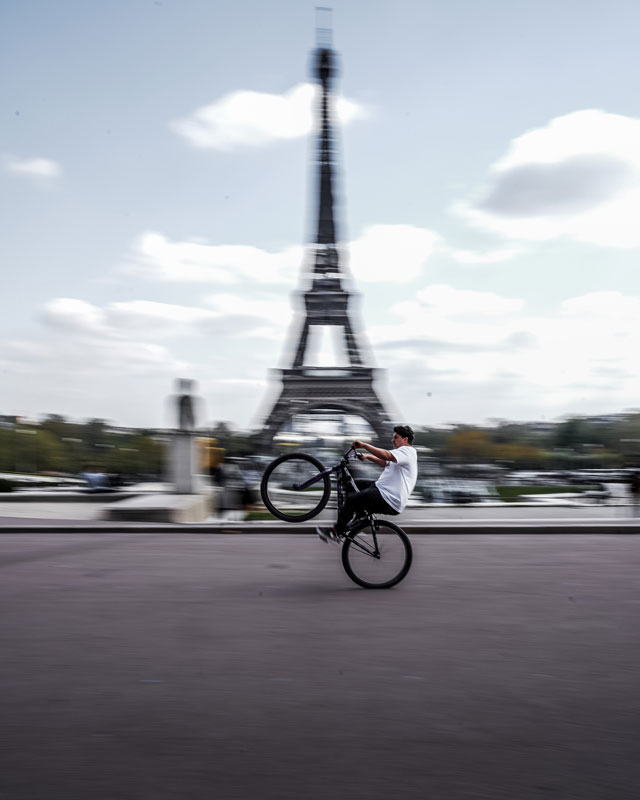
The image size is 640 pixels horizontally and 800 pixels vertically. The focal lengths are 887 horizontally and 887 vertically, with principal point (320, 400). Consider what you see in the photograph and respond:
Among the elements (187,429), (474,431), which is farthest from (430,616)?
(474,431)

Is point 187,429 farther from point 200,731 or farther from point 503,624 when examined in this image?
point 200,731

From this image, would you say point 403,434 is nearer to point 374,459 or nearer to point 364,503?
point 374,459

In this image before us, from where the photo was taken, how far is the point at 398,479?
Answer: 8.24m

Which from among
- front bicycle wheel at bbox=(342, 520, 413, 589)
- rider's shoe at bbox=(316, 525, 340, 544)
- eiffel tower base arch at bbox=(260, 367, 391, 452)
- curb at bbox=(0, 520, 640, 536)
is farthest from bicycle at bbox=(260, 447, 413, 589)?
eiffel tower base arch at bbox=(260, 367, 391, 452)

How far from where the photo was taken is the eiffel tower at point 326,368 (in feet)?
152

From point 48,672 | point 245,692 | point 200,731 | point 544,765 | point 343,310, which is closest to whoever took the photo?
point 544,765

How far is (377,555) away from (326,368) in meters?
39.6

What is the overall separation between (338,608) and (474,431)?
3701 inches

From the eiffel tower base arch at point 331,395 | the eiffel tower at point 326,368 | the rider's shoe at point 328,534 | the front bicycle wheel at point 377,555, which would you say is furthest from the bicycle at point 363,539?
the eiffel tower base arch at point 331,395

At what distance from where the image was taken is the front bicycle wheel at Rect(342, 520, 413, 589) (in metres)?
8.27

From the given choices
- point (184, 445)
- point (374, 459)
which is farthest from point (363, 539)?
point (184, 445)

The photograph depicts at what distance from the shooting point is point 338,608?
7.42 meters

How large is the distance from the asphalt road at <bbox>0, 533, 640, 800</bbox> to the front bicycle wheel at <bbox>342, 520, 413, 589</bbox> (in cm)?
16

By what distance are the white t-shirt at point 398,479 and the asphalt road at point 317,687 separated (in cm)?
89
